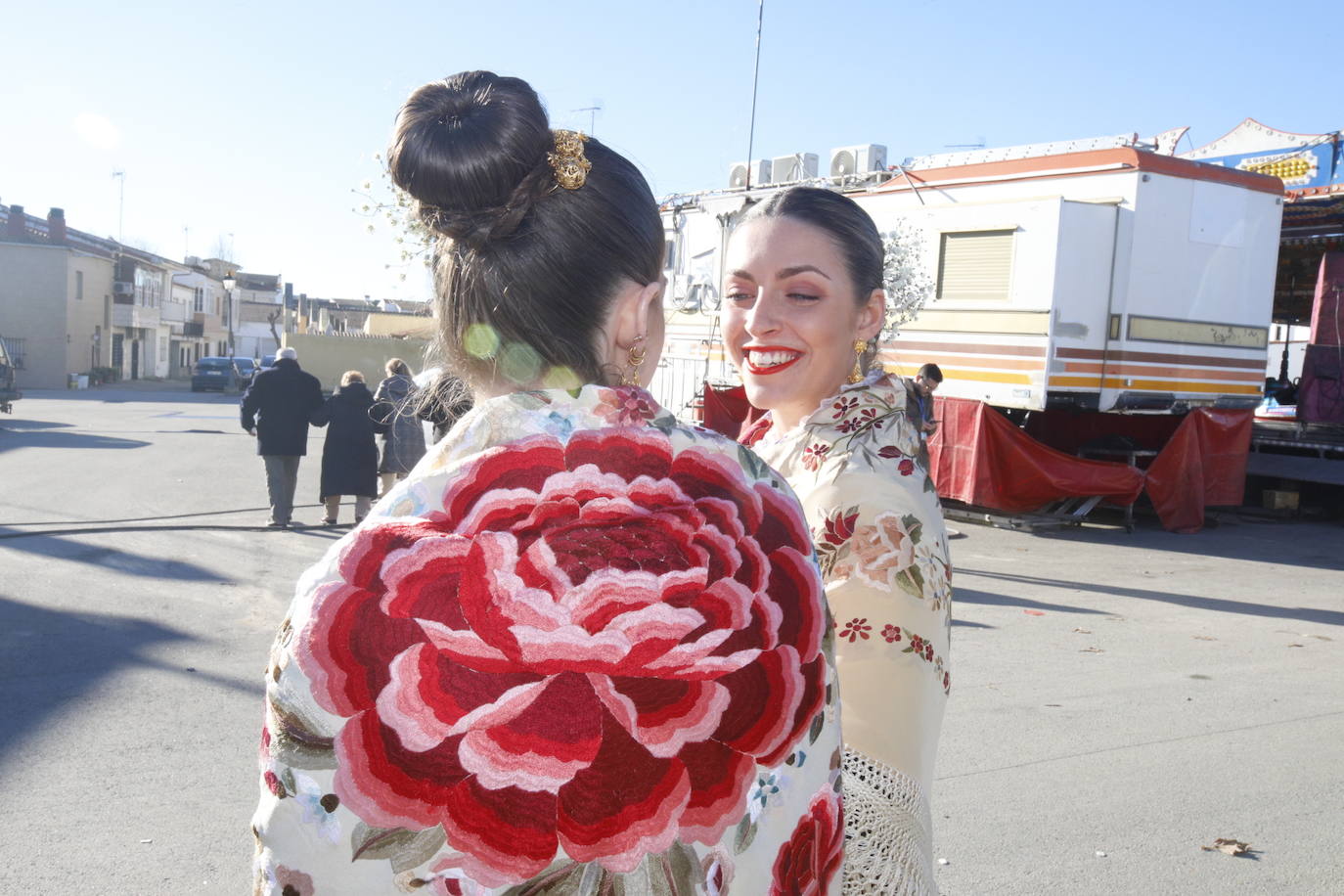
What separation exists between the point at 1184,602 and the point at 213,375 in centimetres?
4216

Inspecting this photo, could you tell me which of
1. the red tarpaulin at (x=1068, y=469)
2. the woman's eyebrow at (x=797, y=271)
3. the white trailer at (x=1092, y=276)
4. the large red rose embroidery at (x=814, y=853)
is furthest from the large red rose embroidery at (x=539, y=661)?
the red tarpaulin at (x=1068, y=469)

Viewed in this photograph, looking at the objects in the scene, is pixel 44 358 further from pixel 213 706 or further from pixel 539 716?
pixel 539 716

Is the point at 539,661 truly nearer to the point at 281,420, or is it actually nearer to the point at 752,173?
the point at 281,420

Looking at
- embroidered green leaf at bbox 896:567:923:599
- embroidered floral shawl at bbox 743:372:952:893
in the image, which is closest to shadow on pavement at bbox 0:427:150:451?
embroidered floral shawl at bbox 743:372:952:893

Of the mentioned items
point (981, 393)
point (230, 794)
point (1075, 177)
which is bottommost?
point (230, 794)

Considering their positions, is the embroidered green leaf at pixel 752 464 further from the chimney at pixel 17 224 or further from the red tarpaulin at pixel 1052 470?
the chimney at pixel 17 224

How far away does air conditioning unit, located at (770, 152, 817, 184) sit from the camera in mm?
16016

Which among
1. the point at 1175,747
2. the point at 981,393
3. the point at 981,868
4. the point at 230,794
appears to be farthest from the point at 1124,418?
the point at 230,794

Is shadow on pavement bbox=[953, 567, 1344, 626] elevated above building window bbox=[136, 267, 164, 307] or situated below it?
below

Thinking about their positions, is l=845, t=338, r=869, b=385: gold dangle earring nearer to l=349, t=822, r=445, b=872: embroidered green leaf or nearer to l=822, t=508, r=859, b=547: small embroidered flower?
l=822, t=508, r=859, b=547: small embroidered flower

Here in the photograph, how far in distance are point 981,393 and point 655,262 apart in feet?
39.5

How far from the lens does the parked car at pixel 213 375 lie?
44281 millimetres

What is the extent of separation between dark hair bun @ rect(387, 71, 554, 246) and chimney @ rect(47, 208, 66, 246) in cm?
5985

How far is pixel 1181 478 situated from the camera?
1280 cm
